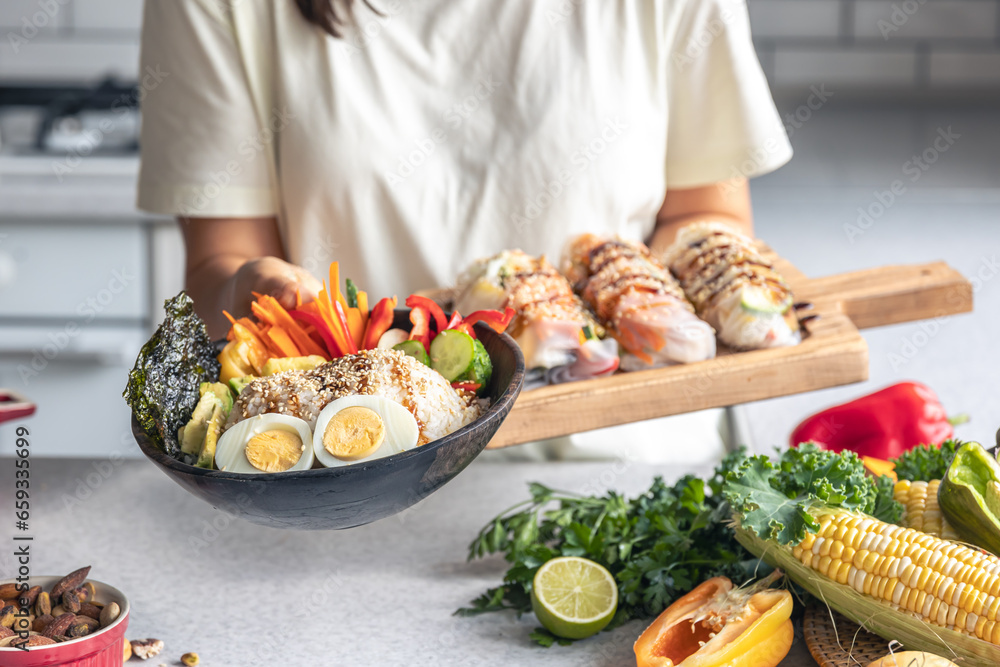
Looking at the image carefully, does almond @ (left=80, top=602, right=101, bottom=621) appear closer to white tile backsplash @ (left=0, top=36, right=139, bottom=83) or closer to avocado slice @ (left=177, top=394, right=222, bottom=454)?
avocado slice @ (left=177, top=394, right=222, bottom=454)

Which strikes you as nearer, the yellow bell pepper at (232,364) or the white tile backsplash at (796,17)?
the yellow bell pepper at (232,364)

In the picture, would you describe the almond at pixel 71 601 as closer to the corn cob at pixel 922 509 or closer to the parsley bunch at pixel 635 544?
the parsley bunch at pixel 635 544

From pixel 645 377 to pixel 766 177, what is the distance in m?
2.61

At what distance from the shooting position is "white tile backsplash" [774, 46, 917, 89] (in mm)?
3467

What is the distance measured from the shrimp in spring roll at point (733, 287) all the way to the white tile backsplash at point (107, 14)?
2.36 m

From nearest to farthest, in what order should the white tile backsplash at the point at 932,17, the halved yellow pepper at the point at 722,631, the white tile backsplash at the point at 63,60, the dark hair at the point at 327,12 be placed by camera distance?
the halved yellow pepper at the point at 722,631 → the dark hair at the point at 327,12 → the white tile backsplash at the point at 63,60 → the white tile backsplash at the point at 932,17

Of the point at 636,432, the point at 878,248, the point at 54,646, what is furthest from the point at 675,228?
the point at 878,248

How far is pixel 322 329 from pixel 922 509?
68 cm

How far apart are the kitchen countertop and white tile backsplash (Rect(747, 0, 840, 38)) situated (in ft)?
8.68

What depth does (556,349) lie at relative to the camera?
3.77ft

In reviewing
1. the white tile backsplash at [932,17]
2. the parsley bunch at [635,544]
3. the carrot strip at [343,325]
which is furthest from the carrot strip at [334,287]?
the white tile backsplash at [932,17]

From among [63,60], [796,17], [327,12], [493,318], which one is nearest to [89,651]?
[493,318]

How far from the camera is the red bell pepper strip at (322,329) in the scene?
97cm

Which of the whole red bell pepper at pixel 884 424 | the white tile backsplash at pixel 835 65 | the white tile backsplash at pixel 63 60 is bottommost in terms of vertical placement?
the whole red bell pepper at pixel 884 424
